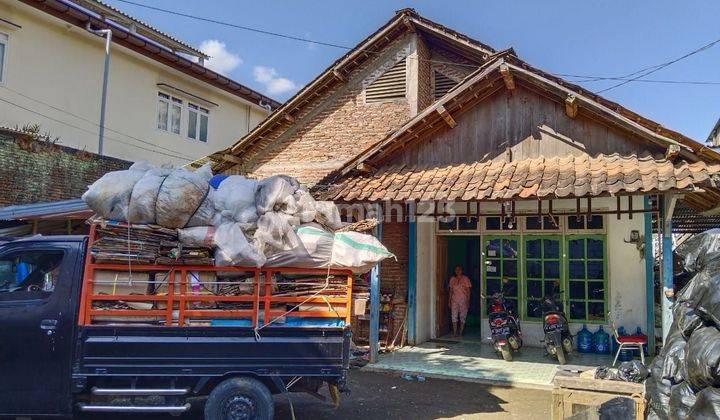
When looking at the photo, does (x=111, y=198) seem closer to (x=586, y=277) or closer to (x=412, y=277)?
(x=412, y=277)

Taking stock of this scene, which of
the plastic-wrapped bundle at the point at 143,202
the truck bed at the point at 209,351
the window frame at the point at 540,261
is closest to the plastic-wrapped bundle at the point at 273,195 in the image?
the plastic-wrapped bundle at the point at 143,202

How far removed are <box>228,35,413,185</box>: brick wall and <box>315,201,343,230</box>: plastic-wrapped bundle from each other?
6.15 metres

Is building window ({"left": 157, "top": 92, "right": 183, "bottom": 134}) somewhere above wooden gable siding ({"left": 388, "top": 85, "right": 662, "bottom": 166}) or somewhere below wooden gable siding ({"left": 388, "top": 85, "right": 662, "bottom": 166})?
above

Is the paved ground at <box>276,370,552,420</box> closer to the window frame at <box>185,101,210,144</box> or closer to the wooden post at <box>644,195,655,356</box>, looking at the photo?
the wooden post at <box>644,195,655,356</box>

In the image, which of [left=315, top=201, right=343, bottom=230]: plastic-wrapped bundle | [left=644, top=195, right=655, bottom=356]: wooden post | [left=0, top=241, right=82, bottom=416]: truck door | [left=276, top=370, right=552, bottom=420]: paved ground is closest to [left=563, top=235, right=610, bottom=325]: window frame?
[left=644, top=195, right=655, bottom=356]: wooden post

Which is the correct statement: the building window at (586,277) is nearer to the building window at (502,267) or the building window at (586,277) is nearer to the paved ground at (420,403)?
the building window at (502,267)

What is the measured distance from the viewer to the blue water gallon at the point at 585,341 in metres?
9.41

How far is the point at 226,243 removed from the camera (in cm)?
484

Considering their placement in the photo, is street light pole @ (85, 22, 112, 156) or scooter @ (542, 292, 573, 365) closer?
scooter @ (542, 292, 573, 365)

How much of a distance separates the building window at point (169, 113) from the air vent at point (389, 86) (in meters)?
8.76

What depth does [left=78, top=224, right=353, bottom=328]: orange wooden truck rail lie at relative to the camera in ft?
15.6

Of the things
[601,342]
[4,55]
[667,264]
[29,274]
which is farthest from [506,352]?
[4,55]

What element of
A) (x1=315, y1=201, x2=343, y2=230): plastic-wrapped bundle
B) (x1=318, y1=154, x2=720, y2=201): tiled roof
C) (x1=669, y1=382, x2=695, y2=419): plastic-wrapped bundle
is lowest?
(x1=669, y1=382, x2=695, y2=419): plastic-wrapped bundle

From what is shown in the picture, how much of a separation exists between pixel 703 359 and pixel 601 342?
5315mm
